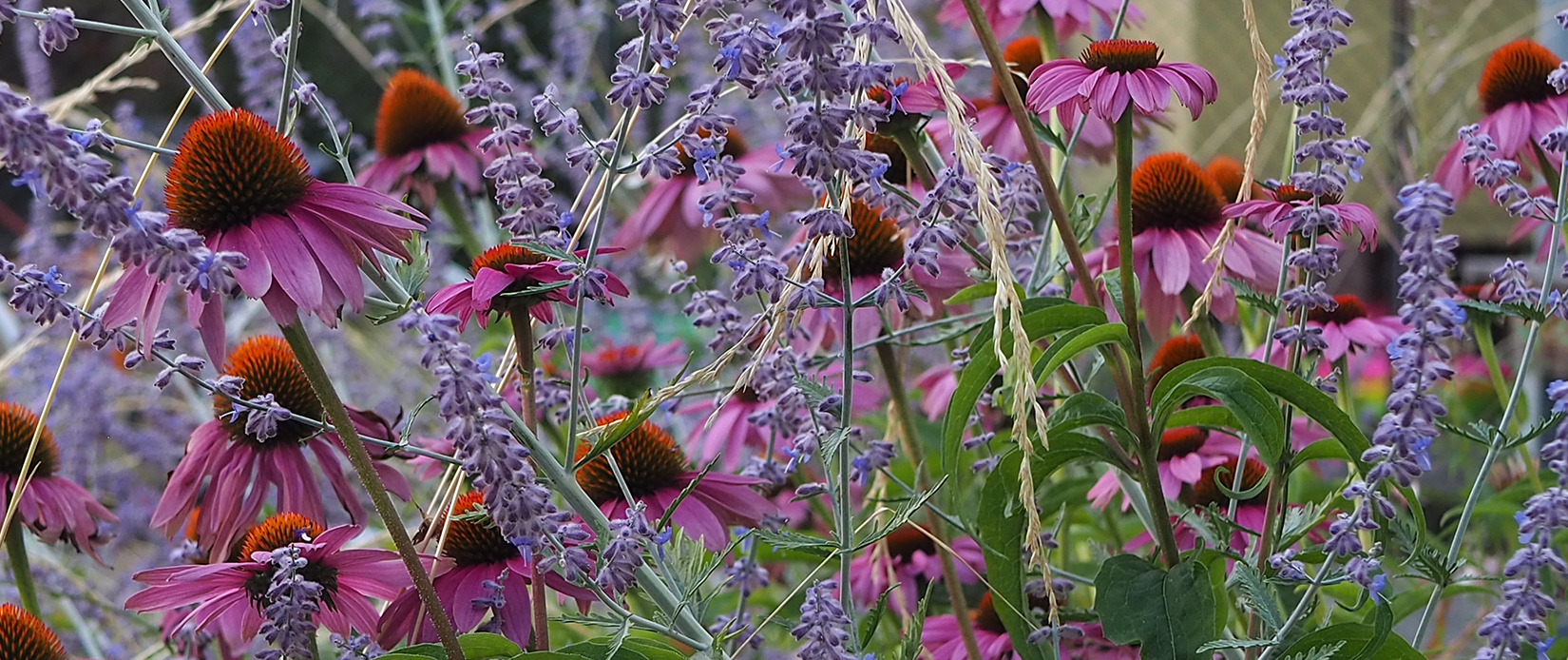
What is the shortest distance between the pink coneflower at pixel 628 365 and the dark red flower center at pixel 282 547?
586 mm

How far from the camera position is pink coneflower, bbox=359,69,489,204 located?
1.39 meters

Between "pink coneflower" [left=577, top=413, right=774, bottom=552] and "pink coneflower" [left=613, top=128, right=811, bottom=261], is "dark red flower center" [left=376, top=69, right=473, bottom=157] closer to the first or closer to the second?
"pink coneflower" [left=613, top=128, right=811, bottom=261]

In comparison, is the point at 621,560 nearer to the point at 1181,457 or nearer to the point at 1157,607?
the point at 1157,607

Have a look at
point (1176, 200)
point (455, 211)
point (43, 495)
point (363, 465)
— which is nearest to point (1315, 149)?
point (1176, 200)

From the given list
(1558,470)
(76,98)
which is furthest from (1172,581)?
(76,98)

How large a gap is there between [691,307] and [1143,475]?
0.27m

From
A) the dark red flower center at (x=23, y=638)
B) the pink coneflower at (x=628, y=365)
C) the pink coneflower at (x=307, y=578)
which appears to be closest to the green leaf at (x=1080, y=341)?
the pink coneflower at (x=307, y=578)

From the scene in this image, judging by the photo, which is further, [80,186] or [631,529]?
[631,529]

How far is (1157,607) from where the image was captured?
665mm

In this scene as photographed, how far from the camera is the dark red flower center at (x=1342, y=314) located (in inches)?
38.8

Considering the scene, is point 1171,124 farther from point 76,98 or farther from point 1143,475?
point 76,98

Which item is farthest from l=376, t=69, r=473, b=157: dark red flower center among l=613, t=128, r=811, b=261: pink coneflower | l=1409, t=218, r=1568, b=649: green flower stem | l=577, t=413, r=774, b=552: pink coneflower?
l=1409, t=218, r=1568, b=649: green flower stem

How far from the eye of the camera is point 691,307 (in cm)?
77

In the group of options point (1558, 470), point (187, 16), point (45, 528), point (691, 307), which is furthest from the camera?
point (187, 16)
